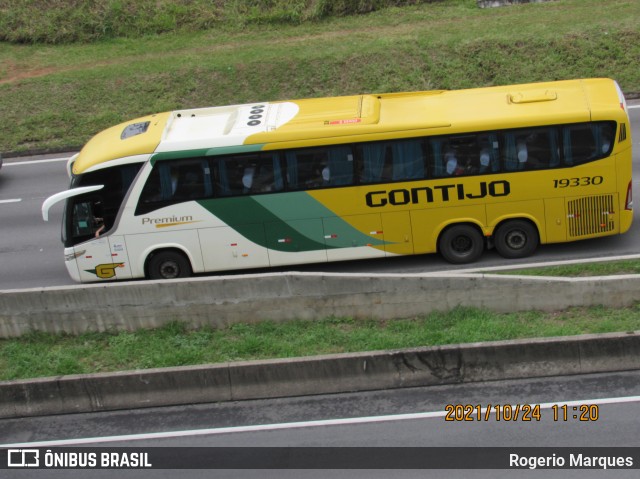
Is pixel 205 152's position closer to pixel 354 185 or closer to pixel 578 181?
pixel 354 185

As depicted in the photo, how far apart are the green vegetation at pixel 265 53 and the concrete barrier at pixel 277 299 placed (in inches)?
452

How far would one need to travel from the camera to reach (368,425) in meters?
11.4

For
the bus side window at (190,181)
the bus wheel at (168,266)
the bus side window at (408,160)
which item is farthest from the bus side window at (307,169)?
the bus wheel at (168,266)

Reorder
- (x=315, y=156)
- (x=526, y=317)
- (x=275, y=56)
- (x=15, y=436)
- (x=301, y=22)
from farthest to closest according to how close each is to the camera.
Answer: (x=301, y=22) → (x=275, y=56) → (x=315, y=156) → (x=526, y=317) → (x=15, y=436)

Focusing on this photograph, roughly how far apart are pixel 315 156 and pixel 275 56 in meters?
13.2

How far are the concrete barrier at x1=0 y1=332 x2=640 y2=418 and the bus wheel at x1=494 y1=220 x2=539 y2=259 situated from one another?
15.3 feet

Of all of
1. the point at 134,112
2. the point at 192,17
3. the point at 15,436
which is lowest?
the point at 15,436

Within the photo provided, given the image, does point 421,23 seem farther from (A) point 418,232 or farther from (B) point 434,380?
(B) point 434,380

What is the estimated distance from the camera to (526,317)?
13.8 metres

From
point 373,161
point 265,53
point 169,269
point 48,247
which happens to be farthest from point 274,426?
point 265,53

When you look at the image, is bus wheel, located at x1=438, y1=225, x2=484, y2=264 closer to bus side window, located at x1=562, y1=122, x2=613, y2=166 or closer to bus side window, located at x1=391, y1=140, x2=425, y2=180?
bus side window, located at x1=391, y1=140, x2=425, y2=180

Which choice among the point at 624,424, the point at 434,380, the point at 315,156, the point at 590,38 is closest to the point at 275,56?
the point at 590,38

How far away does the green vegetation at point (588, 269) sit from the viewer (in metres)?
15.2

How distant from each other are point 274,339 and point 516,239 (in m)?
5.67
